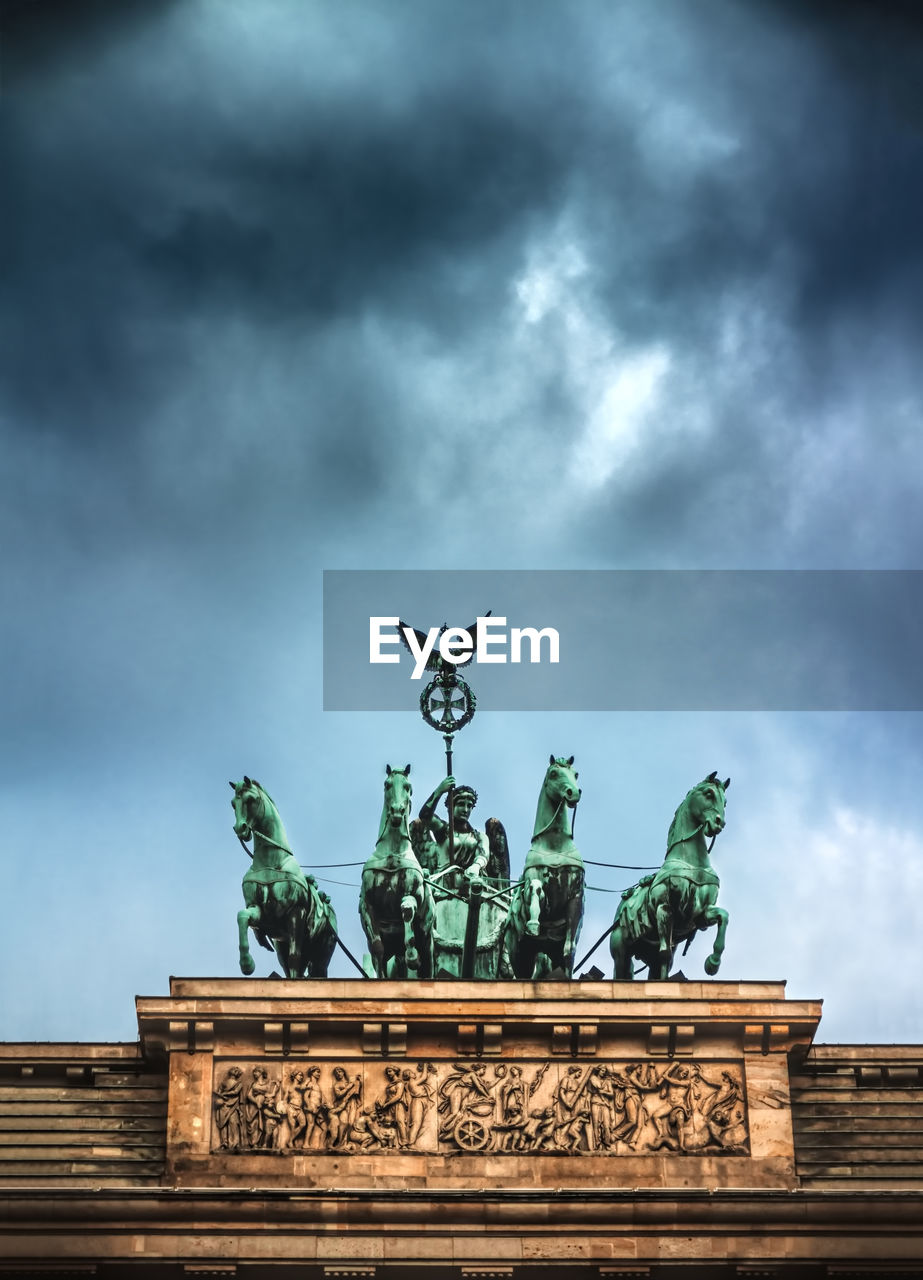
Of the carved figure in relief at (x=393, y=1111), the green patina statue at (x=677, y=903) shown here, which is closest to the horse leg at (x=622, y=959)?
the green patina statue at (x=677, y=903)

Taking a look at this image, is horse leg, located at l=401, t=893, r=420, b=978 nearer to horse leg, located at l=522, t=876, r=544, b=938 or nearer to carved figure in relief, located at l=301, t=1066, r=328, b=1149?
horse leg, located at l=522, t=876, r=544, b=938

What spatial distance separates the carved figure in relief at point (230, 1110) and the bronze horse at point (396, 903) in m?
2.46

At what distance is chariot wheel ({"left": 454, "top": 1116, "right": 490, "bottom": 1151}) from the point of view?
36.7m

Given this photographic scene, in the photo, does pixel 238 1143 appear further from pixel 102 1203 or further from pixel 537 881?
pixel 537 881

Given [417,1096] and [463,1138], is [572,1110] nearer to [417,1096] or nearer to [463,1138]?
[463,1138]

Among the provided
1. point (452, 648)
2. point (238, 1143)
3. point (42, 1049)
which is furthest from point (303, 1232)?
point (452, 648)

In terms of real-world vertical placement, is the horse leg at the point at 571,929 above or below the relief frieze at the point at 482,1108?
above

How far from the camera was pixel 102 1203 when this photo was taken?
3559cm

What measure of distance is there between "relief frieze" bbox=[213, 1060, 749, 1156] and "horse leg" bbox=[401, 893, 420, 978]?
1491 millimetres

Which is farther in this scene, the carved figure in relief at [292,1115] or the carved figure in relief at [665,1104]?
the carved figure in relief at [665,1104]

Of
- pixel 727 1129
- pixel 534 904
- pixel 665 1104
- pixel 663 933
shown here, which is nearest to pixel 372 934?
pixel 534 904

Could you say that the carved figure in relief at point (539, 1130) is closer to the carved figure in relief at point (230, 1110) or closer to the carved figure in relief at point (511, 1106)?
the carved figure in relief at point (511, 1106)

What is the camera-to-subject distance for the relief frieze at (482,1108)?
3675 cm

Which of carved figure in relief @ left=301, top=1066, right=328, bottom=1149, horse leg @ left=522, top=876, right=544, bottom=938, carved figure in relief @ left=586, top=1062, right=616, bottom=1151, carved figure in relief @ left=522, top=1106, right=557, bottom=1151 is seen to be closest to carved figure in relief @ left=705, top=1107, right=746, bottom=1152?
carved figure in relief @ left=586, top=1062, right=616, bottom=1151
